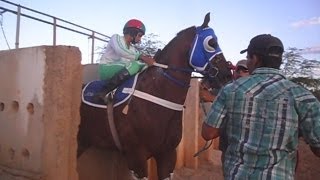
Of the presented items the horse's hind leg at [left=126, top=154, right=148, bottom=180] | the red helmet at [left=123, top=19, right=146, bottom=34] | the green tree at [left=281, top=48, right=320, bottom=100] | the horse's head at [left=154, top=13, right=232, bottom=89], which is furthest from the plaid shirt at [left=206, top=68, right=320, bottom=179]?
the green tree at [left=281, top=48, right=320, bottom=100]

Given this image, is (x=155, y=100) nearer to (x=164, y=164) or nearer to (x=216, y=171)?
(x=164, y=164)

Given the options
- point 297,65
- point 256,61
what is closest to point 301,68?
point 297,65

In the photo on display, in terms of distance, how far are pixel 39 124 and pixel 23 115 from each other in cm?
39

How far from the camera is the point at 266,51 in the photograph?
8.36 feet

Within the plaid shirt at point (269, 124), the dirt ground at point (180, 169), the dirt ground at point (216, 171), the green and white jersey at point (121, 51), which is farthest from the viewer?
the dirt ground at point (216, 171)

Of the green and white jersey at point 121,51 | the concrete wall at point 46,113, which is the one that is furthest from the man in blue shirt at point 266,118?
the green and white jersey at point 121,51

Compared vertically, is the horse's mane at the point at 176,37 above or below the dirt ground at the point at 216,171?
above

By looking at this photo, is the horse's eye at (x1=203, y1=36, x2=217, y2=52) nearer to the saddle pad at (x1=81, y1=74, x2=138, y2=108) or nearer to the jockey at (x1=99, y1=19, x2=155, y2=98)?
the jockey at (x1=99, y1=19, x2=155, y2=98)

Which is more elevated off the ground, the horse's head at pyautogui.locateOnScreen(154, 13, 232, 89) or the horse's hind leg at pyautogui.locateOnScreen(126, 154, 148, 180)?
the horse's head at pyautogui.locateOnScreen(154, 13, 232, 89)

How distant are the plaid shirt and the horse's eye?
229 centimetres

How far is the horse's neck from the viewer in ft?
16.0

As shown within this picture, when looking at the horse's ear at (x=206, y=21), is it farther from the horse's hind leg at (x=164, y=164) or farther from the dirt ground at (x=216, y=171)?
the dirt ground at (x=216, y=171)

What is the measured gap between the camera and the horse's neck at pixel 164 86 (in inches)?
192

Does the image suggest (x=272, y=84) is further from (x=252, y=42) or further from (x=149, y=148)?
(x=149, y=148)
